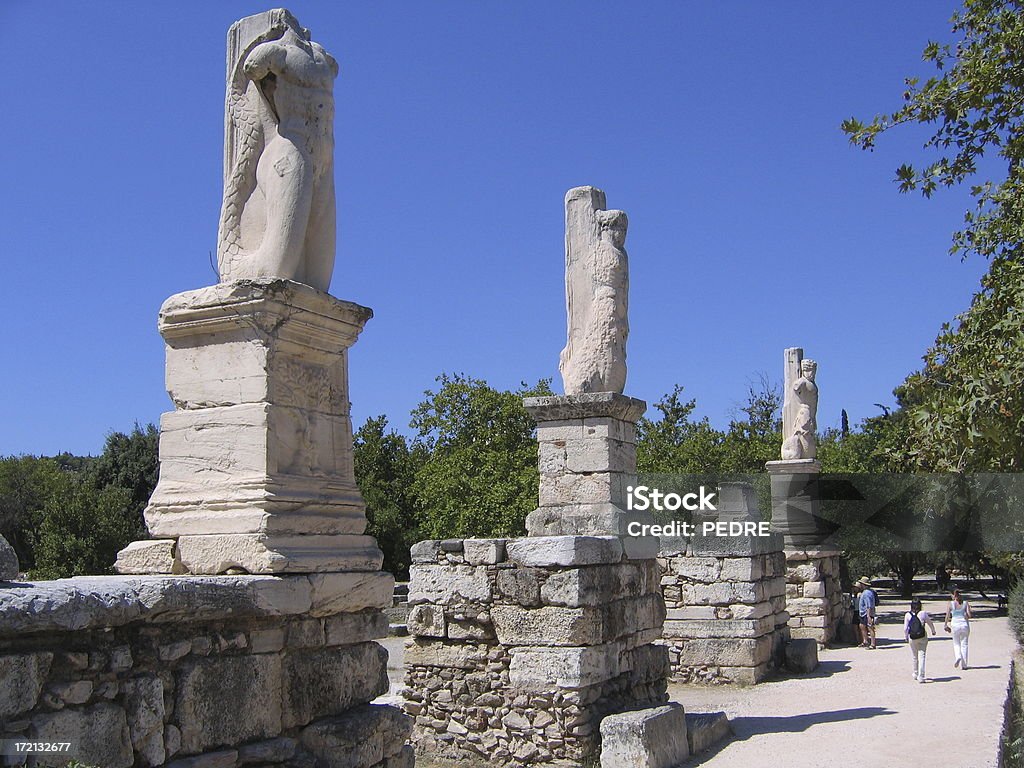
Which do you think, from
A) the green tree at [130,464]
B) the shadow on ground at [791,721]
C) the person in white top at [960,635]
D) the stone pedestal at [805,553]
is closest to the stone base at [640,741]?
the shadow on ground at [791,721]

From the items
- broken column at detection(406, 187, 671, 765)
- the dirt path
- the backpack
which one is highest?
broken column at detection(406, 187, 671, 765)

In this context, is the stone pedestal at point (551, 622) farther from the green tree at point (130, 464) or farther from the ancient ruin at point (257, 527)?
the green tree at point (130, 464)

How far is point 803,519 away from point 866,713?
6.75 meters

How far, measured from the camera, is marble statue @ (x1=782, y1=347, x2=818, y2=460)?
17.1 meters

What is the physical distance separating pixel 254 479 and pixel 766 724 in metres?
6.76

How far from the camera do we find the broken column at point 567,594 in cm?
788

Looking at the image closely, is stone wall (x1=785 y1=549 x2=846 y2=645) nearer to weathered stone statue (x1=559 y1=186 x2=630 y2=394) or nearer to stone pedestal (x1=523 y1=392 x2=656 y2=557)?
stone pedestal (x1=523 y1=392 x2=656 y2=557)

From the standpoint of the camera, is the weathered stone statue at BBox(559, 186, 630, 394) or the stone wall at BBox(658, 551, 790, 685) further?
the stone wall at BBox(658, 551, 790, 685)

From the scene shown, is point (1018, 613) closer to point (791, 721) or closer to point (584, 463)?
point (791, 721)

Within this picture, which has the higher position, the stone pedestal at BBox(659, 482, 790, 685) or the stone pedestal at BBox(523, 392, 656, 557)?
the stone pedestal at BBox(523, 392, 656, 557)

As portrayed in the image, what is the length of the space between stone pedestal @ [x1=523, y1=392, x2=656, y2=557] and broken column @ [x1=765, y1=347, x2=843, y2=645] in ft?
24.4

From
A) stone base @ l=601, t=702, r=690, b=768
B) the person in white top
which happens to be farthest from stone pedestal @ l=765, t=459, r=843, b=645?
stone base @ l=601, t=702, r=690, b=768

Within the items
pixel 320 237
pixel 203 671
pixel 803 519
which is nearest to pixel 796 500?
pixel 803 519

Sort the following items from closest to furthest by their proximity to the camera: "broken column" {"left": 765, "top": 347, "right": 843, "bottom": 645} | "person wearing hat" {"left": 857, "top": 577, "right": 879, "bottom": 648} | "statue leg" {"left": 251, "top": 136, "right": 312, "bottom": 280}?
"statue leg" {"left": 251, "top": 136, "right": 312, "bottom": 280} < "person wearing hat" {"left": 857, "top": 577, "right": 879, "bottom": 648} < "broken column" {"left": 765, "top": 347, "right": 843, "bottom": 645}
